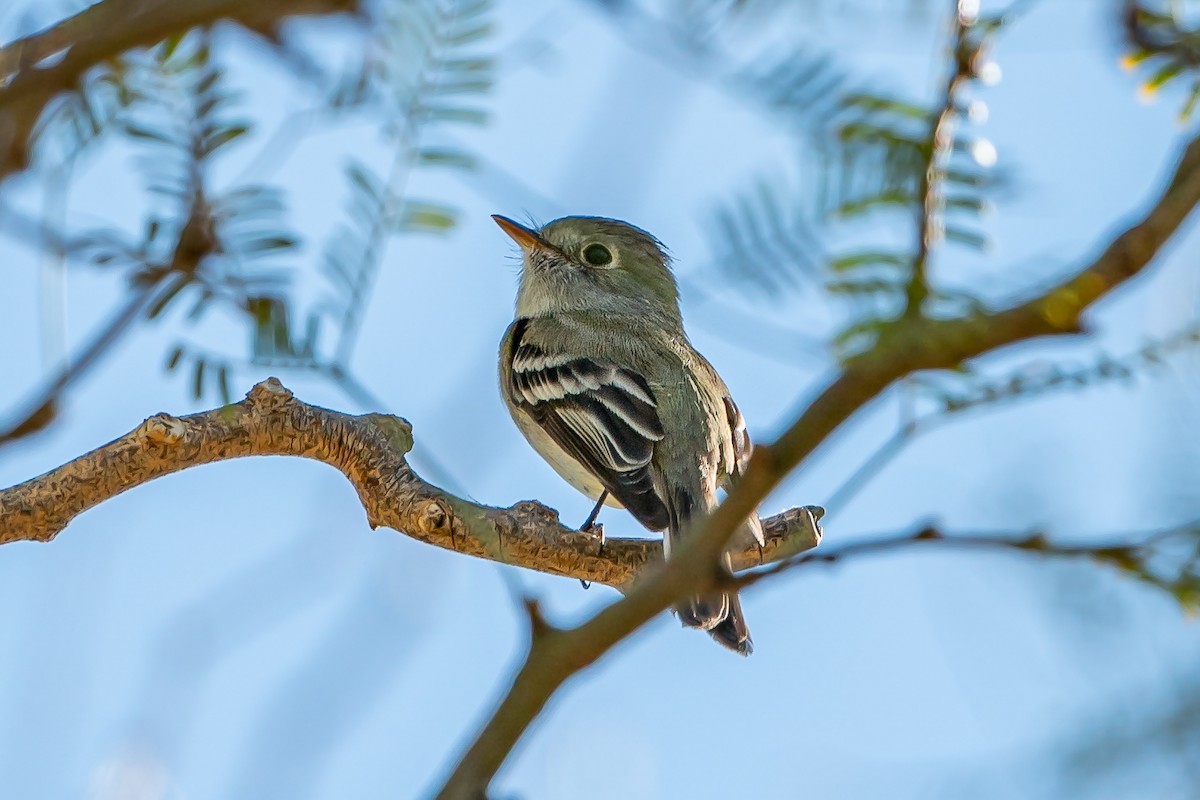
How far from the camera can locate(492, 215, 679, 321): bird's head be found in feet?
23.7

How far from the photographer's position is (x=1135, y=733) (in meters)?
3.42

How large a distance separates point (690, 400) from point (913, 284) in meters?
3.97

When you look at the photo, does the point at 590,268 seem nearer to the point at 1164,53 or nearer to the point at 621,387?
the point at 621,387

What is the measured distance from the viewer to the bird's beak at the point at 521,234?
7.36m

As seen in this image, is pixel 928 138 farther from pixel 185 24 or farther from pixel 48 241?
pixel 48 241

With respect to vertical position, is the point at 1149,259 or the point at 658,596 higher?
the point at 1149,259

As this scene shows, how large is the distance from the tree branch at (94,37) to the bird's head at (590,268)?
342 cm

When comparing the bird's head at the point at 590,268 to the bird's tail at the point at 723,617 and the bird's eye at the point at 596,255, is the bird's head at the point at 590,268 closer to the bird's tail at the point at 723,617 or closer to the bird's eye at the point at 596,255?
the bird's eye at the point at 596,255

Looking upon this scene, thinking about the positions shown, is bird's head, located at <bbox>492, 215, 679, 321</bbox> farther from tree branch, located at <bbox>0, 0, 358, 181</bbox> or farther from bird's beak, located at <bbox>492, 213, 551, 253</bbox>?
tree branch, located at <bbox>0, 0, 358, 181</bbox>

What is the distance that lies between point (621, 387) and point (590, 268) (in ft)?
5.42

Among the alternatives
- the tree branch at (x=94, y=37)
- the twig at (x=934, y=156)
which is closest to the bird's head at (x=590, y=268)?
the tree branch at (x=94, y=37)

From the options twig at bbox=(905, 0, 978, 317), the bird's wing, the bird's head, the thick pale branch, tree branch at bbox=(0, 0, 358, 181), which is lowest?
the bird's head

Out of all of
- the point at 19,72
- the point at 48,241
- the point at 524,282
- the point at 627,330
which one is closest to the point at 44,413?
the point at 48,241

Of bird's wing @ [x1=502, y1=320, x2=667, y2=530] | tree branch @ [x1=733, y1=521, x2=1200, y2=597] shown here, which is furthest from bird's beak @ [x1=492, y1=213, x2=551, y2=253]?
tree branch @ [x1=733, y1=521, x2=1200, y2=597]
